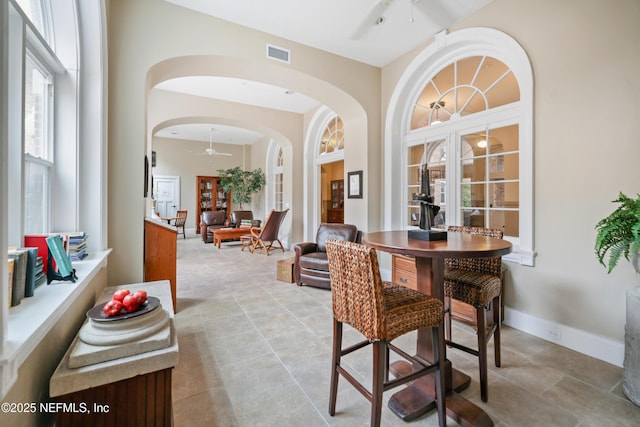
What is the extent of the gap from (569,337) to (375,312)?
215 cm

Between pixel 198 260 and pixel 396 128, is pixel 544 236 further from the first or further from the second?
pixel 198 260

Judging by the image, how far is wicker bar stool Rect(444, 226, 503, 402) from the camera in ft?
5.58

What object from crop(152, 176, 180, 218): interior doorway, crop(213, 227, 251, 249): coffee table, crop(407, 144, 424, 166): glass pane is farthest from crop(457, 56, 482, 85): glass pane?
crop(152, 176, 180, 218): interior doorway

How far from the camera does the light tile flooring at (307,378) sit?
5.24 ft

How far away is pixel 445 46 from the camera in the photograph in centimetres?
327

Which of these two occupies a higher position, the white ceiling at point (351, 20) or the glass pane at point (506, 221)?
the white ceiling at point (351, 20)

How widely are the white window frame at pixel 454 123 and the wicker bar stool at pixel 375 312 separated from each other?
1730 millimetres

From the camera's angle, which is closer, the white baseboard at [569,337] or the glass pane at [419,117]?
the white baseboard at [569,337]

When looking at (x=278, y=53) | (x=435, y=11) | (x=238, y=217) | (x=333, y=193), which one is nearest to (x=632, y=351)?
(x=435, y=11)

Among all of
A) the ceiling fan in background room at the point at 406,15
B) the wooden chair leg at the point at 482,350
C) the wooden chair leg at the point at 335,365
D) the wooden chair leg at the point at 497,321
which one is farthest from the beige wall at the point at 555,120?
the wooden chair leg at the point at 335,365

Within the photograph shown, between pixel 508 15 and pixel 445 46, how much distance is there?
2.20 feet

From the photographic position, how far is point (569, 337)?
233cm

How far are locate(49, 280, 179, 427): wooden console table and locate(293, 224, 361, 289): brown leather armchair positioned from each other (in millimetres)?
2568

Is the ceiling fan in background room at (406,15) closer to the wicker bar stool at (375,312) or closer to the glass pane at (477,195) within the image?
the glass pane at (477,195)
